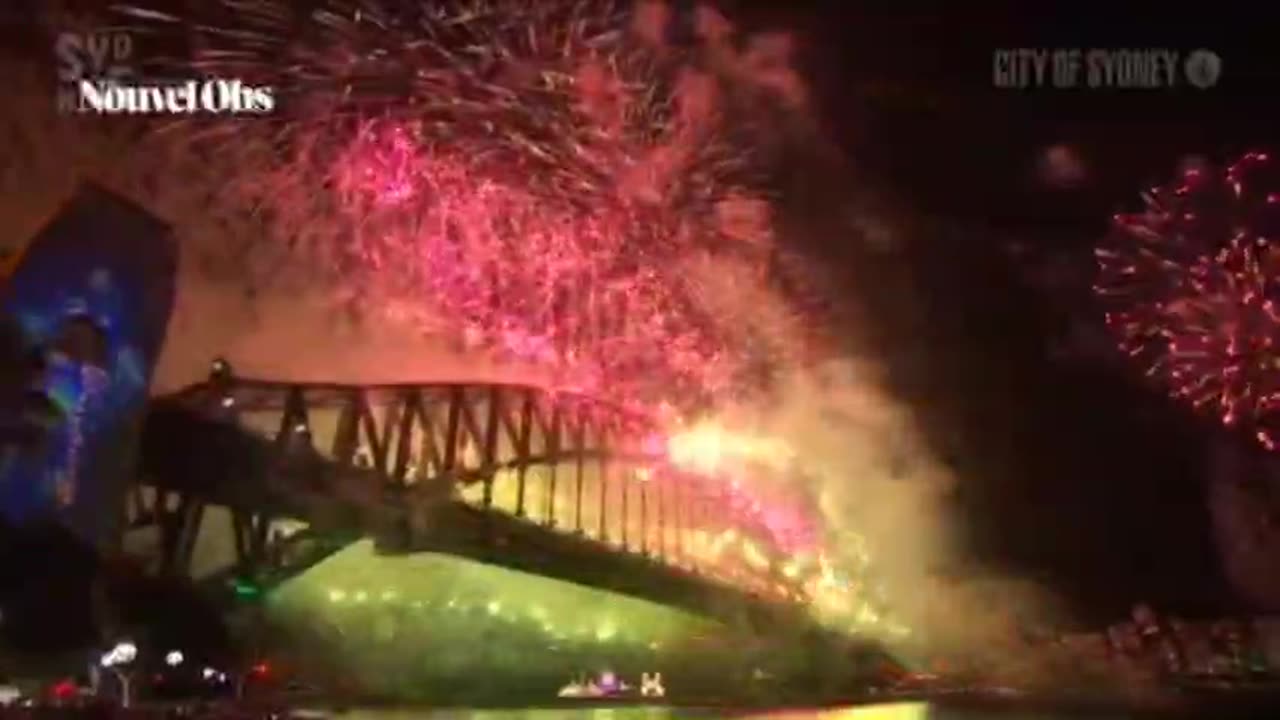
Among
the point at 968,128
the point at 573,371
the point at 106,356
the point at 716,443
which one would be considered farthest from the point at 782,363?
the point at 106,356

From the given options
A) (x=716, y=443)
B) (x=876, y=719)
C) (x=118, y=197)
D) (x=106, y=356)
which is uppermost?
(x=118, y=197)

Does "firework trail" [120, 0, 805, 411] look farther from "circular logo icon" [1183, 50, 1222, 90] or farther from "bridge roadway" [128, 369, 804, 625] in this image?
"circular logo icon" [1183, 50, 1222, 90]

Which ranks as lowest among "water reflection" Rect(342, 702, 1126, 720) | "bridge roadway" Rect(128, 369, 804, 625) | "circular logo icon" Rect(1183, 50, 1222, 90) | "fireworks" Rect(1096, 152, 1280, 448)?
"water reflection" Rect(342, 702, 1126, 720)

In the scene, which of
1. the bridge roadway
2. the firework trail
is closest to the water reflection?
the bridge roadway

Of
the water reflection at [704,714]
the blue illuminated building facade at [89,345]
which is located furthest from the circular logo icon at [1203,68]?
the blue illuminated building facade at [89,345]

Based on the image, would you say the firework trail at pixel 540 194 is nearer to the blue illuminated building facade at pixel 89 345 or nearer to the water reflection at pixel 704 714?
the blue illuminated building facade at pixel 89 345

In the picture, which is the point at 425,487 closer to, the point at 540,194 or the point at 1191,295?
the point at 540,194

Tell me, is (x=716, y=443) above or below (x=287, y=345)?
below

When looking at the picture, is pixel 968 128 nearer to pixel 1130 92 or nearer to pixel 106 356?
pixel 1130 92
